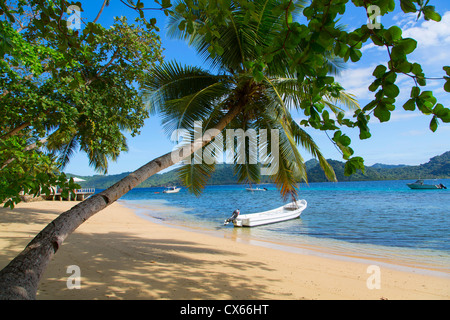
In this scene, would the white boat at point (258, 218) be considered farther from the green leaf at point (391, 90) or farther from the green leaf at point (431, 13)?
the green leaf at point (431, 13)

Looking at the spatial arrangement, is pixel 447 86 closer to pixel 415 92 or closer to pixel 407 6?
pixel 415 92

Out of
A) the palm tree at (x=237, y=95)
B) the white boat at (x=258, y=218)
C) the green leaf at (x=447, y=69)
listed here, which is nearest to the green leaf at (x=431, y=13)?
the green leaf at (x=447, y=69)

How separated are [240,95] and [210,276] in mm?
3765

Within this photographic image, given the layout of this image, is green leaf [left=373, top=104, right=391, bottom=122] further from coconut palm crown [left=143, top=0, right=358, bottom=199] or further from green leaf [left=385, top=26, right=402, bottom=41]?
coconut palm crown [left=143, top=0, right=358, bottom=199]

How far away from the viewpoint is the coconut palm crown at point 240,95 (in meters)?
5.39

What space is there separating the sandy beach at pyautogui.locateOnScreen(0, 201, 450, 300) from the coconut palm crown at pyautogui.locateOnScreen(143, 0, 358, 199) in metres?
1.91

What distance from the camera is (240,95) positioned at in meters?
5.95

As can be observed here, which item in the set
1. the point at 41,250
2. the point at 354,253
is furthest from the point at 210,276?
the point at 354,253

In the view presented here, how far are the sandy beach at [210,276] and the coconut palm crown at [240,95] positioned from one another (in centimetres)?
191

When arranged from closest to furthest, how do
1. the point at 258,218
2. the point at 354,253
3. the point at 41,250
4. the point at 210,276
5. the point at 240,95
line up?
the point at 41,250, the point at 210,276, the point at 240,95, the point at 354,253, the point at 258,218

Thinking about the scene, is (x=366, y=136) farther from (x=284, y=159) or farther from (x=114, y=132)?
(x=114, y=132)

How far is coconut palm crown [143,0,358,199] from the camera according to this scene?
5395 millimetres

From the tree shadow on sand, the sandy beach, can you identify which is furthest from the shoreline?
the tree shadow on sand
